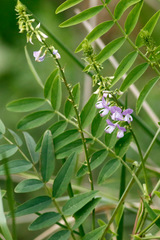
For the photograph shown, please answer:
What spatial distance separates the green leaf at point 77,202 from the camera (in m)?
0.80

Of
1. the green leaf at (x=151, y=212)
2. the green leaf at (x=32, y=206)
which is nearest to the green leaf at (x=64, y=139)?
the green leaf at (x=32, y=206)

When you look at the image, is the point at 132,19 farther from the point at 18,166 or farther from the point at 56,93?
the point at 18,166

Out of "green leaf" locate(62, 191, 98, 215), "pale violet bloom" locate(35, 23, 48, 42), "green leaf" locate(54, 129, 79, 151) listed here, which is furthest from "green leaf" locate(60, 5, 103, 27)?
"green leaf" locate(62, 191, 98, 215)

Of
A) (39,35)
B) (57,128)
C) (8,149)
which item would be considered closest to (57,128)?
(57,128)

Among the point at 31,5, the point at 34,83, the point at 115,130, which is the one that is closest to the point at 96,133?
the point at 115,130

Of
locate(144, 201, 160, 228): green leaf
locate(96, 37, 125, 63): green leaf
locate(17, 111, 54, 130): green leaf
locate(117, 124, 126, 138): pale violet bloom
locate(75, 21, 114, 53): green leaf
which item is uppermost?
locate(75, 21, 114, 53): green leaf

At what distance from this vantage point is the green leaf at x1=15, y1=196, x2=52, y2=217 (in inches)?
31.9

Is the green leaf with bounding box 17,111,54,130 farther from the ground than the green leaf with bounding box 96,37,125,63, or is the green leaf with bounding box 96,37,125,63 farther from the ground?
the green leaf with bounding box 96,37,125,63

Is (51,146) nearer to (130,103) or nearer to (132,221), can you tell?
(132,221)

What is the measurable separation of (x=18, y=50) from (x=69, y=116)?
1.44 m

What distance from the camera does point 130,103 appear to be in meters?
2.06

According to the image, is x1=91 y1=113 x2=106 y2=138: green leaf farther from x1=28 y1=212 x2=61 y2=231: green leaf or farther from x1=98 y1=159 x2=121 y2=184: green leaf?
x1=28 y1=212 x2=61 y2=231: green leaf

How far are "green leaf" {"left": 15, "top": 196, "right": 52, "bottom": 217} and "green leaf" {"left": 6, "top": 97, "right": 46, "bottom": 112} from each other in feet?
0.64

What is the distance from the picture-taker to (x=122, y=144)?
884mm
